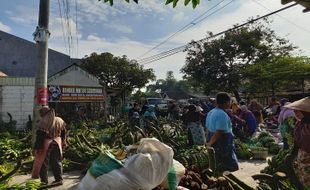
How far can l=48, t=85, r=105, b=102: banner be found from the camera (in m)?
18.2

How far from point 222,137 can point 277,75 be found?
26932 mm

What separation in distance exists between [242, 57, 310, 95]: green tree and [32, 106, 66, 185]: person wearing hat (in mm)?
25775

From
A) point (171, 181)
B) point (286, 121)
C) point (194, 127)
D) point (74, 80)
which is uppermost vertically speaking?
point (74, 80)

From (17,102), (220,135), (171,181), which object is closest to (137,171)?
(171,181)

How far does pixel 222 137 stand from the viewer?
6070mm

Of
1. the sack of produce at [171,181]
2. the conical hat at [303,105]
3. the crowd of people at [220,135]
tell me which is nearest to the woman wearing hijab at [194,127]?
the crowd of people at [220,135]

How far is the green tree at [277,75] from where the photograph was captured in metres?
31.0

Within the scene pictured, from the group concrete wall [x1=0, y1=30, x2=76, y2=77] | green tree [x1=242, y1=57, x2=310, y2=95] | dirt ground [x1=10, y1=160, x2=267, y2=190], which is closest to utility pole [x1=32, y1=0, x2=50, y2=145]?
dirt ground [x1=10, y1=160, x2=267, y2=190]

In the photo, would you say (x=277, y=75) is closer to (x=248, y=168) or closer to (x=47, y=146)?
(x=248, y=168)

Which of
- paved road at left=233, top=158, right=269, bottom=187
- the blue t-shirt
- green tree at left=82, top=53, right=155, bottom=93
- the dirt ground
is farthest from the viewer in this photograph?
green tree at left=82, top=53, right=155, bottom=93

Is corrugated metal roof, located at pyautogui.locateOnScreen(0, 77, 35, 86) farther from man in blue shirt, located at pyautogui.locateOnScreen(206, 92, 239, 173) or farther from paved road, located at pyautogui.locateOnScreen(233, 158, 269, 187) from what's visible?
man in blue shirt, located at pyautogui.locateOnScreen(206, 92, 239, 173)

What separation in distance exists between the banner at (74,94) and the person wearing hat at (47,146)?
10429 mm

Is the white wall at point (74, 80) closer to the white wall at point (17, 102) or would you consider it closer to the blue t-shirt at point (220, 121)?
the white wall at point (17, 102)

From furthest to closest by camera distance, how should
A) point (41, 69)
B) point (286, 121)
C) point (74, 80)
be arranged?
point (74, 80) → point (41, 69) → point (286, 121)
